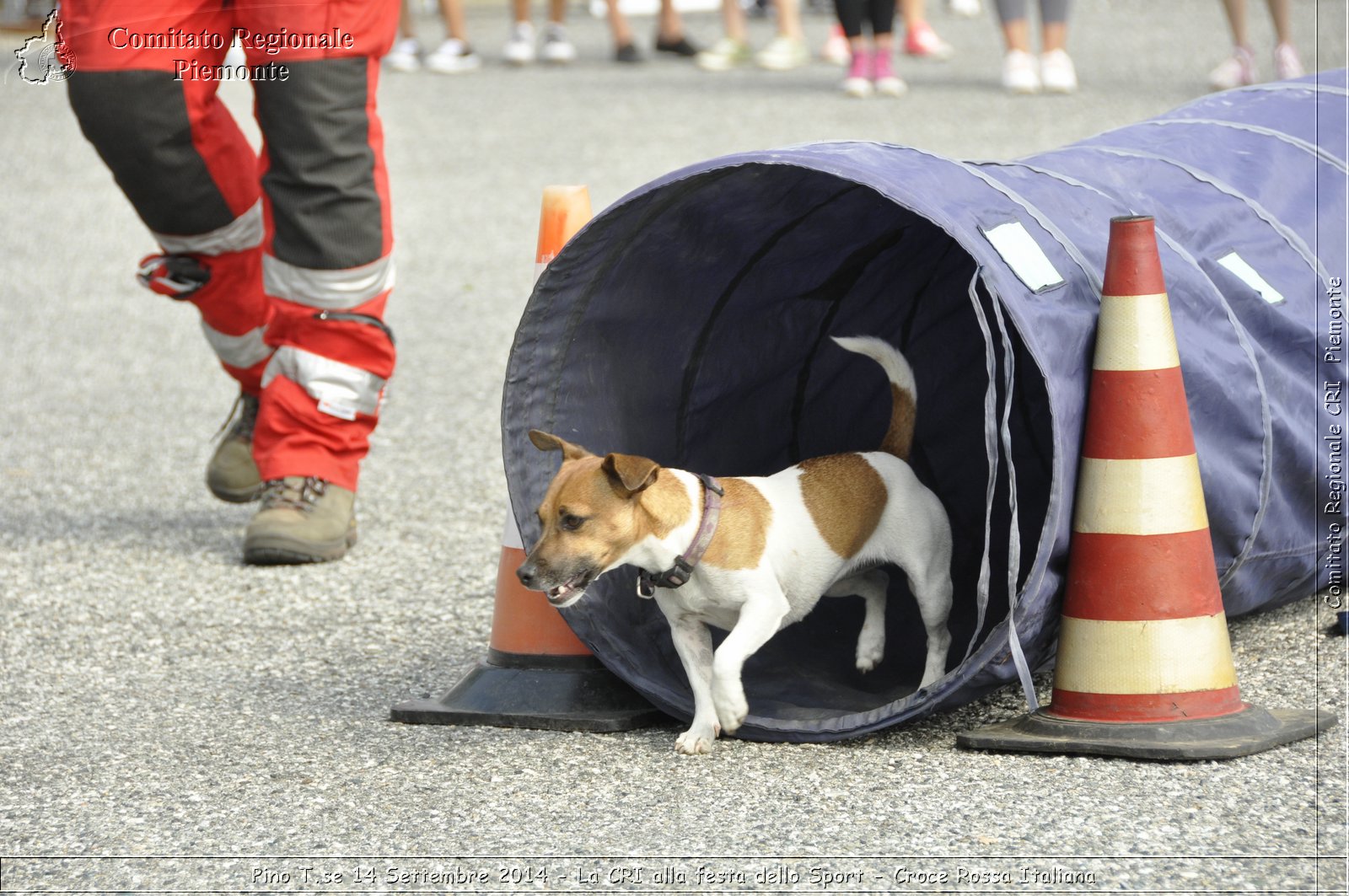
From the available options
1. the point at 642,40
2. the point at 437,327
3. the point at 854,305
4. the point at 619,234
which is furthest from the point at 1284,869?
the point at 642,40

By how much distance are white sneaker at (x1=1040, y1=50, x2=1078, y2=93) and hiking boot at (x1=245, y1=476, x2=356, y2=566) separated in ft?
28.7

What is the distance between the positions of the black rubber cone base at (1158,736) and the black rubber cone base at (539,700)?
81 centimetres

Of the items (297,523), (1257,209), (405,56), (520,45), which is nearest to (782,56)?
(520,45)

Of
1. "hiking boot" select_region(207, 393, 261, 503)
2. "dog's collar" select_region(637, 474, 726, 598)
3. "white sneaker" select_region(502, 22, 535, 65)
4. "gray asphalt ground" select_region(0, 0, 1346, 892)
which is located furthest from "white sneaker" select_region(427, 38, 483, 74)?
"dog's collar" select_region(637, 474, 726, 598)

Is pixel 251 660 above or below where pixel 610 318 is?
below

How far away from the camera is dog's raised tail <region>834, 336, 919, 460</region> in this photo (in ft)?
12.6

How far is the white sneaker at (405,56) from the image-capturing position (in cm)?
1496

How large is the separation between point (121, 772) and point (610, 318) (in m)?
1.53

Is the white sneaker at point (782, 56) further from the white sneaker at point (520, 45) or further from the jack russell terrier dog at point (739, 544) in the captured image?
the jack russell terrier dog at point (739, 544)

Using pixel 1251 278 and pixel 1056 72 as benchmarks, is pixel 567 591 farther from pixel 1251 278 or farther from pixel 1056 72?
pixel 1056 72

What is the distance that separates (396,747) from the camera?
3.42 m

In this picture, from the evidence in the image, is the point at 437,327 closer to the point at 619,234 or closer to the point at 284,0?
the point at 284,0

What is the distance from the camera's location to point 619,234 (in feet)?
11.9

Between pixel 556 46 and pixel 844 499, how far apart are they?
1214 cm
